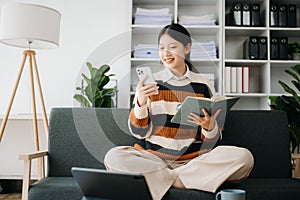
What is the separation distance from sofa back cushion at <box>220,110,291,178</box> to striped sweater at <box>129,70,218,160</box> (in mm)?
294

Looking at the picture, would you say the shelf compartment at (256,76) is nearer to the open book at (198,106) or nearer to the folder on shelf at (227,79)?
the folder on shelf at (227,79)

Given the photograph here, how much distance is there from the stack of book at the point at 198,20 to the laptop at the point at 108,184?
89.9 inches

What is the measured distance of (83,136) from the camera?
238cm

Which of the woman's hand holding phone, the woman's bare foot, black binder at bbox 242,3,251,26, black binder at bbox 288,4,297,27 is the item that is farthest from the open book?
black binder at bbox 288,4,297,27

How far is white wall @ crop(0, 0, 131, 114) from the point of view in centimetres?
357

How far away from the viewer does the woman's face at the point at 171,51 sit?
7.32ft

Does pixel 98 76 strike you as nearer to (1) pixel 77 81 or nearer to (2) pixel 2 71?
(1) pixel 77 81

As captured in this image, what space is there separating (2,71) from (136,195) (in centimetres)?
252

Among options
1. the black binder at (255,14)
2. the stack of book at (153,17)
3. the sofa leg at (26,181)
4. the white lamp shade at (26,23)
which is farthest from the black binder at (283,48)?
the sofa leg at (26,181)

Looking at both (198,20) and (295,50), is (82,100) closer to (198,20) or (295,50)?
(198,20)

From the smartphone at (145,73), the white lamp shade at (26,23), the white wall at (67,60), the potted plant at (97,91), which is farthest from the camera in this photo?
the white wall at (67,60)

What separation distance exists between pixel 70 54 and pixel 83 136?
55.8 inches

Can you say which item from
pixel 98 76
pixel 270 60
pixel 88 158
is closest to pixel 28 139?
pixel 98 76

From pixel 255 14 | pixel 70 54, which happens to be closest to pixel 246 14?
pixel 255 14
